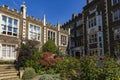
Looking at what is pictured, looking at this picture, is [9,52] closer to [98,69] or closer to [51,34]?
[51,34]

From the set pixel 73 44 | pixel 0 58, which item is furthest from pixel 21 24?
pixel 73 44

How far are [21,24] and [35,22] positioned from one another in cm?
375

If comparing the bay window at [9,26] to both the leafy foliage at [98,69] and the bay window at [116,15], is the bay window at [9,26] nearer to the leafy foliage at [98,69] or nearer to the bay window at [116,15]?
the bay window at [116,15]

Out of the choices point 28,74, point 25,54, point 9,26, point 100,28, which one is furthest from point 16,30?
point 100,28

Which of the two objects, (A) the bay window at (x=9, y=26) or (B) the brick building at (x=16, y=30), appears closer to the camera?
(B) the brick building at (x=16, y=30)

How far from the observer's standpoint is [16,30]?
29953mm

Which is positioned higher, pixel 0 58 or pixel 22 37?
pixel 22 37

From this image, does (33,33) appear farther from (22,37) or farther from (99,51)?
(99,51)

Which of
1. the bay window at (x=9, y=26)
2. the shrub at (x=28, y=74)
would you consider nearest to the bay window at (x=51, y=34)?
the bay window at (x=9, y=26)

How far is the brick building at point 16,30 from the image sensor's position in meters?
27.7

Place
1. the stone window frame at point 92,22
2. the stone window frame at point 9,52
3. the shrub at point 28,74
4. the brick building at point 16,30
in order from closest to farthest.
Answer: the shrub at point 28,74 → the stone window frame at point 9,52 → the brick building at point 16,30 → the stone window frame at point 92,22

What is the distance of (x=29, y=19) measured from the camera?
3262cm

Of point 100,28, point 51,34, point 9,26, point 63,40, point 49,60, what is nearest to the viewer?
point 49,60

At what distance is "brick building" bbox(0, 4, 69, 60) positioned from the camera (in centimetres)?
2766
